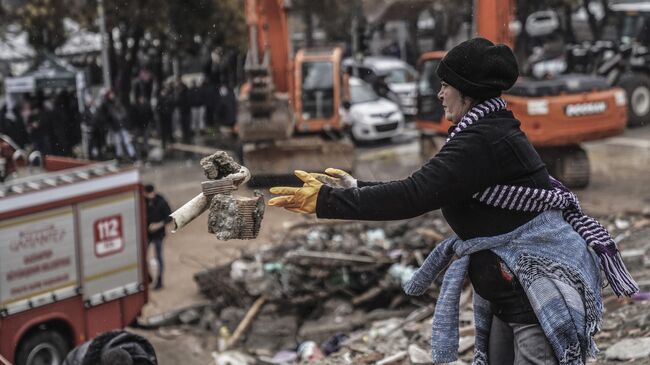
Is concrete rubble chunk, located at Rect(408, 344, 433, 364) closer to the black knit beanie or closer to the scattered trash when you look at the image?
the scattered trash

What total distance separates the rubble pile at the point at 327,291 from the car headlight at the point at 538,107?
9.92ft

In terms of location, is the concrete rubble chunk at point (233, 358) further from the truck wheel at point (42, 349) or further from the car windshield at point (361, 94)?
the car windshield at point (361, 94)

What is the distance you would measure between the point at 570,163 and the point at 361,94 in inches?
326

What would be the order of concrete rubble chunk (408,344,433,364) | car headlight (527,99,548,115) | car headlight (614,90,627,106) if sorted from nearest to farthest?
concrete rubble chunk (408,344,433,364), car headlight (527,99,548,115), car headlight (614,90,627,106)

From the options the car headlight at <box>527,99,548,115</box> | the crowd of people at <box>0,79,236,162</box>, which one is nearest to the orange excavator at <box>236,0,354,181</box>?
the car headlight at <box>527,99,548,115</box>

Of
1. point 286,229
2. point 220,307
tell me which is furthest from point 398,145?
point 220,307

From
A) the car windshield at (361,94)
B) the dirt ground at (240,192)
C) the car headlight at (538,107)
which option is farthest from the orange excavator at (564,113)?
the car windshield at (361,94)

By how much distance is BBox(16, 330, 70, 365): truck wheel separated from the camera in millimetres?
7566

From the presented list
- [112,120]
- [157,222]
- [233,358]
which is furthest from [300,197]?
[112,120]

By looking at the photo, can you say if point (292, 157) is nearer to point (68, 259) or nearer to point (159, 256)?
point (159, 256)

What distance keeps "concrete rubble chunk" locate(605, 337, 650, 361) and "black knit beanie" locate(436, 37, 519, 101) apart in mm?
2689

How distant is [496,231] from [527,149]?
32 centimetres

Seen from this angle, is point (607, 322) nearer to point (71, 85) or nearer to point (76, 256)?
point (76, 256)

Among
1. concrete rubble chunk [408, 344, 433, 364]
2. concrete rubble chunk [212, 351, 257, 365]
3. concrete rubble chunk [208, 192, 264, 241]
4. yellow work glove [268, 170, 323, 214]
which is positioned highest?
yellow work glove [268, 170, 323, 214]
